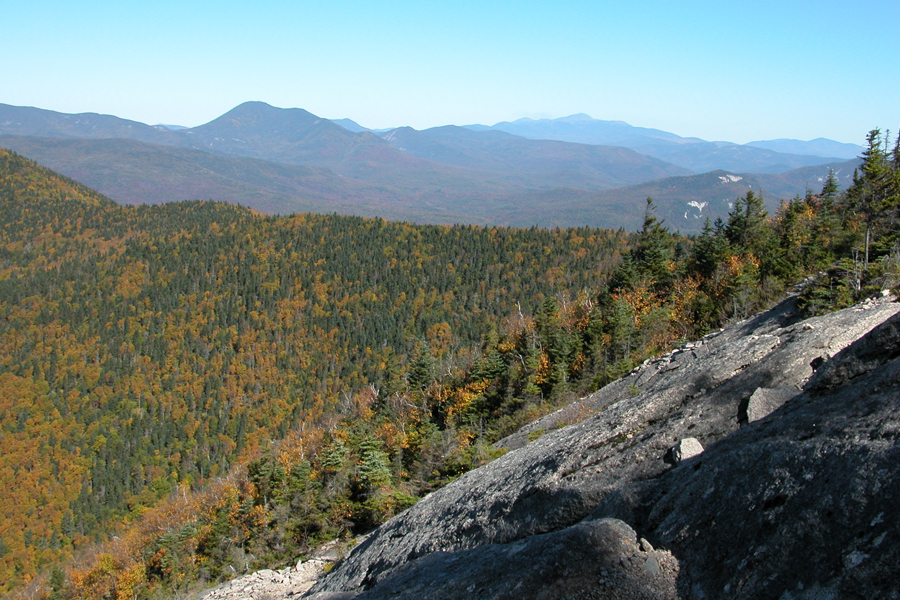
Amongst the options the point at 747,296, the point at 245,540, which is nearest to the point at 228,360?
the point at 245,540

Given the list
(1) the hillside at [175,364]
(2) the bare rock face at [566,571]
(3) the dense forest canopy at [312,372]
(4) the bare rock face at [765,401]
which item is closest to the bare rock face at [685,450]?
(4) the bare rock face at [765,401]

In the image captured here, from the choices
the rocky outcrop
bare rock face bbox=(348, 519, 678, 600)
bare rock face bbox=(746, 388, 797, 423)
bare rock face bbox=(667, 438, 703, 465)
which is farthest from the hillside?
bare rock face bbox=(348, 519, 678, 600)

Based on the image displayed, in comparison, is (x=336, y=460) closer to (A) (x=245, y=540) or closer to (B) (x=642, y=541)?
(A) (x=245, y=540)

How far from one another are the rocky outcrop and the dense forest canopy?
29.8ft

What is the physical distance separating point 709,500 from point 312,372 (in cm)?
17030

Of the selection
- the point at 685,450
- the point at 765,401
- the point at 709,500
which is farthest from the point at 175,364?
the point at 709,500

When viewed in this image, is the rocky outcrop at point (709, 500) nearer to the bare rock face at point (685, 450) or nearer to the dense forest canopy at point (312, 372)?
the bare rock face at point (685, 450)

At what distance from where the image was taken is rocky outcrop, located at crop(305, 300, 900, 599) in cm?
566

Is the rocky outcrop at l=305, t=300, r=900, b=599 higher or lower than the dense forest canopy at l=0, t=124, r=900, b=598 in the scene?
higher

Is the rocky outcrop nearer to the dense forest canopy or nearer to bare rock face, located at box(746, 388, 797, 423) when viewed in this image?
bare rock face, located at box(746, 388, 797, 423)

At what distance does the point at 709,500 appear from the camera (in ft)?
24.1

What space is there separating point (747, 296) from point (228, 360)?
553 feet

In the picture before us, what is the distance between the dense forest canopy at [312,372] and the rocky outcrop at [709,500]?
9.08 m

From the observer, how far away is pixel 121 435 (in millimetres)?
143375
